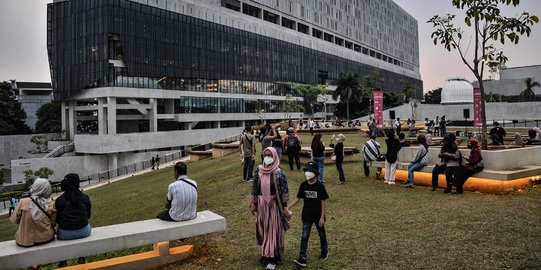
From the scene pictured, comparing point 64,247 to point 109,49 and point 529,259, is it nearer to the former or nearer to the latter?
point 529,259

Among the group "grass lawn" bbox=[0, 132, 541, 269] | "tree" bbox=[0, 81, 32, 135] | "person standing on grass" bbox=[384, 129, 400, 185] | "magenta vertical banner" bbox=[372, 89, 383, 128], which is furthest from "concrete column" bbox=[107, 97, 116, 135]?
"person standing on grass" bbox=[384, 129, 400, 185]

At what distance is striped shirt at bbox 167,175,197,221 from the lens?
6652 mm

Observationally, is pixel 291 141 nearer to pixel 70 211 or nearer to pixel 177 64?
pixel 70 211

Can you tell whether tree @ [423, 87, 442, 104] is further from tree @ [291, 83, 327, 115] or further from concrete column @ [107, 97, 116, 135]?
concrete column @ [107, 97, 116, 135]

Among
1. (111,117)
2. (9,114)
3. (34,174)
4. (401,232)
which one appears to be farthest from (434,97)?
(401,232)

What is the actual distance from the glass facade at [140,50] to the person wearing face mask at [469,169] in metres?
47.4

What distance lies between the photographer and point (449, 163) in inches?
423

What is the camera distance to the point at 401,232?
7516mm

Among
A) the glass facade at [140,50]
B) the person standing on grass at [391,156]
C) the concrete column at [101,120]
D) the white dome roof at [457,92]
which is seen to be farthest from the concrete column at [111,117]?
the white dome roof at [457,92]

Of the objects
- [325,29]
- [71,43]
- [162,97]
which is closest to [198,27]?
[162,97]

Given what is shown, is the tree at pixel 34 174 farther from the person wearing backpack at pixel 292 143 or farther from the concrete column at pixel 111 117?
the person wearing backpack at pixel 292 143

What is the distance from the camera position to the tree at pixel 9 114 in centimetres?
6291

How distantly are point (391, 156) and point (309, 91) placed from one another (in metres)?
63.2

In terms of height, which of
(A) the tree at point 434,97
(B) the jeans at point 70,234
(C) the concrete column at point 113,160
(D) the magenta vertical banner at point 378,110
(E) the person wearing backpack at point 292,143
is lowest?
(C) the concrete column at point 113,160
